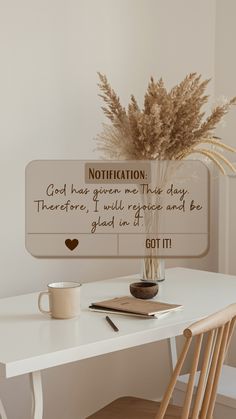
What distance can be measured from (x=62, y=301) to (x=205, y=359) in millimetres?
432

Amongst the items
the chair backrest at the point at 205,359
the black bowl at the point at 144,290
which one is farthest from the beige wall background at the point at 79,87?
the chair backrest at the point at 205,359

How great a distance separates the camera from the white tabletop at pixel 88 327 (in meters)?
1.68

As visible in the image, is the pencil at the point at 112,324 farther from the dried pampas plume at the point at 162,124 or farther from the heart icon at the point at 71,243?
the heart icon at the point at 71,243

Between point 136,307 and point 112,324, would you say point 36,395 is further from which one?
point 136,307

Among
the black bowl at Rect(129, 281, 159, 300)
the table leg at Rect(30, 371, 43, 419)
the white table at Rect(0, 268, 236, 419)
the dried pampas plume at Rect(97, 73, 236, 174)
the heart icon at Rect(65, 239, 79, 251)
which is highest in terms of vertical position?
the dried pampas plume at Rect(97, 73, 236, 174)

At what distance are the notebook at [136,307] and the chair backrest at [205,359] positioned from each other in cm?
23

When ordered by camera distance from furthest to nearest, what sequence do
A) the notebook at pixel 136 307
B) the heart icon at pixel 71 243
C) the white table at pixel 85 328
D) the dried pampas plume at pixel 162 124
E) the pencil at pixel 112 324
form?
the heart icon at pixel 71 243 → the dried pampas plume at pixel 162 124 → the notebook at pixel 136 307 → the pencil at pixel 112 324 → the white table at pixel 85 328

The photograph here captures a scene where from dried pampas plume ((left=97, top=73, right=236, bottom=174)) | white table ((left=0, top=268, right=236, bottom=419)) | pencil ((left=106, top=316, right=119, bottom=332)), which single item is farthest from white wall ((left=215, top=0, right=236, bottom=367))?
pencil ((left=106, top=316, right=119, bottom=332))

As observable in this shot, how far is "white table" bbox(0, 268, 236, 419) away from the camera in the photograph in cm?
168

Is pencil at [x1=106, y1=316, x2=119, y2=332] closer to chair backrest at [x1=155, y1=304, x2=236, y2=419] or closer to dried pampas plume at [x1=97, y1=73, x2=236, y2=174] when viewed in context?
chair backrest at [x1=155, y1=304, x2=236, y2=419]

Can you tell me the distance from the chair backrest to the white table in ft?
0.56

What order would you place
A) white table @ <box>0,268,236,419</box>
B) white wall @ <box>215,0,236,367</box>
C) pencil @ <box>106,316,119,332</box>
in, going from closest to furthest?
white table @ <box>0,268,236,419</box> → pencil @ <box>106,316,119,332</box> → white wall @ <box>215,0,236,367</box>

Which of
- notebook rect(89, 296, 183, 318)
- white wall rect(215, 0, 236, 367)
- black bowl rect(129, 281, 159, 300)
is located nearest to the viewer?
notebook rect(89, 296, 183, 318)

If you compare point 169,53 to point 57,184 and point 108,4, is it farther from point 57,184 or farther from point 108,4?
point 57,184
